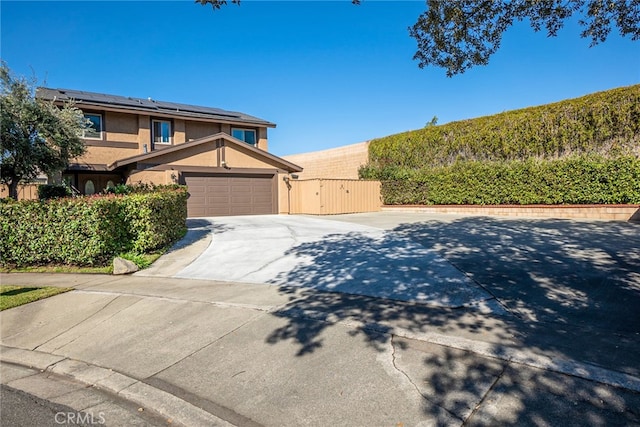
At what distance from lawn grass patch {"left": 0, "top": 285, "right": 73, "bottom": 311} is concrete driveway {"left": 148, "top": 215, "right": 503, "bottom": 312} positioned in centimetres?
188

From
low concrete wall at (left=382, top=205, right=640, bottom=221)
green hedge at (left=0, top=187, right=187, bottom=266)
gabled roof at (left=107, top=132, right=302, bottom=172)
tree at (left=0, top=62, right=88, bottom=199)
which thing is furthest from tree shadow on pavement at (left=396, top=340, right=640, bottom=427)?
gabled roof at (left=107, top=132, right=302, bottom=172)

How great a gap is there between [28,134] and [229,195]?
388 inches

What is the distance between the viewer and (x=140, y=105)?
2138 centimetres

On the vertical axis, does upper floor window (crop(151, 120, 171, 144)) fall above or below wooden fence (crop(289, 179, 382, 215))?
above

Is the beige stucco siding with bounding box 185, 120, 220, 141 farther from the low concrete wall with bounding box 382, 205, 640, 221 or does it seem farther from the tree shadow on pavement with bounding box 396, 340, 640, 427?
the tree shadow on pavement with bounding box 396, 340, 640, 427

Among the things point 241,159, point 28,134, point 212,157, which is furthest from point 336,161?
point 28,134

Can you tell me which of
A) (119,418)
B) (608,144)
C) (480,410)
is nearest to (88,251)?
(119,418)

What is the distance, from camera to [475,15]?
7043 mm

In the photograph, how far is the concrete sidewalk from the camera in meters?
2.91

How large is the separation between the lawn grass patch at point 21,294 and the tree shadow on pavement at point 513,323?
454 centimetres

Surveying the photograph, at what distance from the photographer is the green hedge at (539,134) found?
14.4 metres

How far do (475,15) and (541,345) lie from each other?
6122mm

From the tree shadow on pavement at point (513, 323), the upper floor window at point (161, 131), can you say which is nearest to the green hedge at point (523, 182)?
the tree shadow on pavement at point (513, 323)

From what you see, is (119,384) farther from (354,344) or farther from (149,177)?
(149,177)
